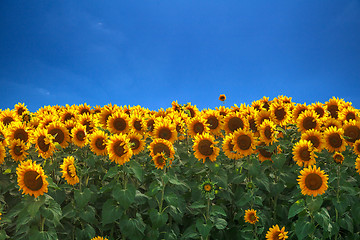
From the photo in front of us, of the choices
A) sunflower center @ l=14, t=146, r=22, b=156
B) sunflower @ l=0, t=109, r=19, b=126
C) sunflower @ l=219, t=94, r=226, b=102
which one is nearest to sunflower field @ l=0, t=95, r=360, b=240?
sunflower center @ l=14, t=146, r=22, b=156

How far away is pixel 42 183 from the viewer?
5.23 metres

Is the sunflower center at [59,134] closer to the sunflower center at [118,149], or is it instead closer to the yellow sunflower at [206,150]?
the sunflower center at [118,149]

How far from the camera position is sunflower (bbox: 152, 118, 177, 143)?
709cm

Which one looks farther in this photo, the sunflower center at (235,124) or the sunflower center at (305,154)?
the sunflower center at (235,124)

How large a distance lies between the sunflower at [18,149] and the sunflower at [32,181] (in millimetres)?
1468

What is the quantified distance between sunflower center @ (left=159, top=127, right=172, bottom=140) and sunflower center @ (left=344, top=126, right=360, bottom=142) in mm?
4101

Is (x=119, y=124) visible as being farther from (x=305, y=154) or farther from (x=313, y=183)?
(x=313, y=183)

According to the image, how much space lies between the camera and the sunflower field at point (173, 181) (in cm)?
594

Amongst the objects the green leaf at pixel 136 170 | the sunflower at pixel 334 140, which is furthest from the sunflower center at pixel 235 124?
the green leaf at pixel 136 170

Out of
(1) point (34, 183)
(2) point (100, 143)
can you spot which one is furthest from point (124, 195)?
(1) point (34, 183)

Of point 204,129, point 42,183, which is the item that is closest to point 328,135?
point 204,129

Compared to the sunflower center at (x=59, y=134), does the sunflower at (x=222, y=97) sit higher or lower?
higher

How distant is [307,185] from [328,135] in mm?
2004

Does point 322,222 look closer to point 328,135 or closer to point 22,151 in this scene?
point 328,135
